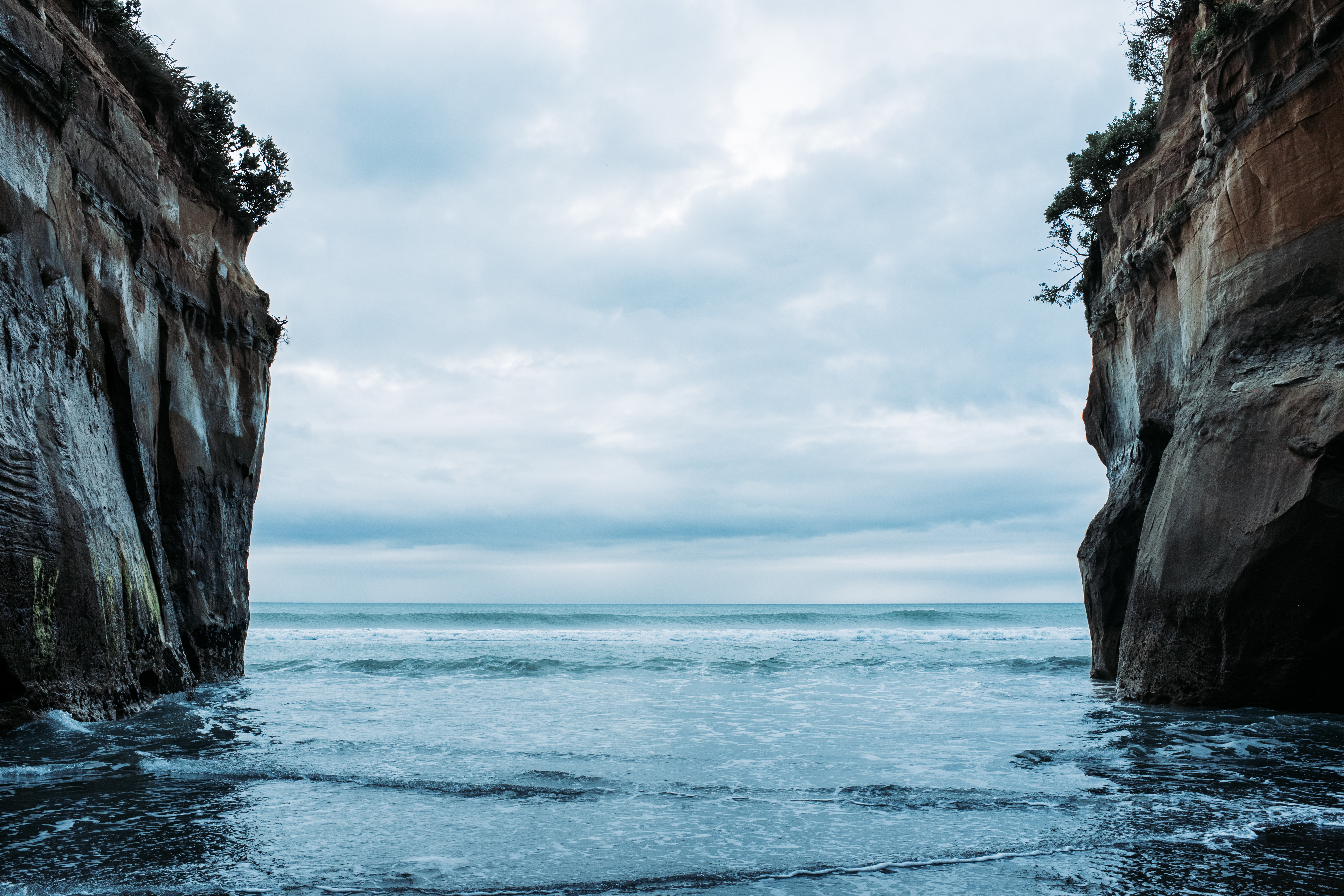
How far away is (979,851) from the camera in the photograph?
553 cm

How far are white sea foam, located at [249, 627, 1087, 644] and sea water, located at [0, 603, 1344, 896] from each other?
79.6ft

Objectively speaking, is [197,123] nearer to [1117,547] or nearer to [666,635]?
[1117,547]

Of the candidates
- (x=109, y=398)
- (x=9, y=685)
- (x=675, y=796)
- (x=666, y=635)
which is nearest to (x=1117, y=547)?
(x=675, y=796)

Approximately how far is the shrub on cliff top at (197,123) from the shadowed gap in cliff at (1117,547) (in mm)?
18571

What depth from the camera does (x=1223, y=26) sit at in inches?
450

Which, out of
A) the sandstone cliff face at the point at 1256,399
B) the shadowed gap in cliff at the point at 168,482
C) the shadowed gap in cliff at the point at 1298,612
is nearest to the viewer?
the shadowed gap in cliff at the point at 1298,612

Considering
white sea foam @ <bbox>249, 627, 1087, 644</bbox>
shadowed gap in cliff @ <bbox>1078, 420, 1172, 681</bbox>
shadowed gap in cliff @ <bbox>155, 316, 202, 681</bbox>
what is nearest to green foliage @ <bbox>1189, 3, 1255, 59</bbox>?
shadowed gap in cliff @ <bbox>1078, 420, 1172, 681</bbox>

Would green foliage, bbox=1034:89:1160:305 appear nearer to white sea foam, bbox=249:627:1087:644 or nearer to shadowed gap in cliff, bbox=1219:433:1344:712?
shadowed gap in cliff, bbox=1219:433:1344:712

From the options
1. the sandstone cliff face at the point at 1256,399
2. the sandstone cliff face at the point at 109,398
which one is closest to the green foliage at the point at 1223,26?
the sandstone cliff face at the point at 1256,399

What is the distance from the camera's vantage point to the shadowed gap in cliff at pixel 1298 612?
920 cm

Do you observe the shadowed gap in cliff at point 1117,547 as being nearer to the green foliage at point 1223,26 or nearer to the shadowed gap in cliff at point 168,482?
the green foliage at point 1223,26

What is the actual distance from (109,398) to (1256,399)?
1536 cm

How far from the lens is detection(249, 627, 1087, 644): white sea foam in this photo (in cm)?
3856

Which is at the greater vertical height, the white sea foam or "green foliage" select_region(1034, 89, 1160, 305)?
"green foliage" select_region(1034, 89, 1160, 305)
